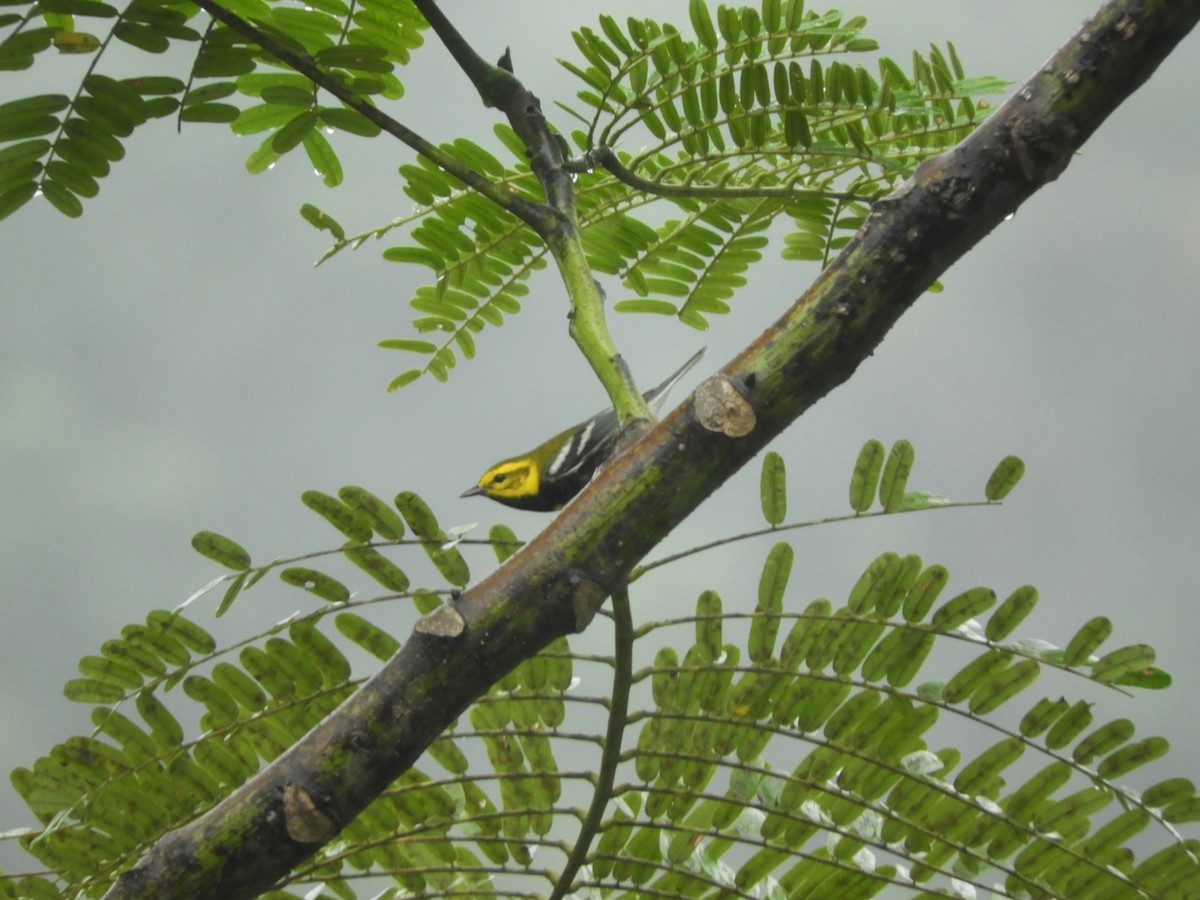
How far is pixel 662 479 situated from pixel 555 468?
1759 millimetres

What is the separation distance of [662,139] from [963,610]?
2.24 ft

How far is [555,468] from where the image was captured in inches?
101

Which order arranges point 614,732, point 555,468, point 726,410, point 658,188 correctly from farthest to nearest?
point 555,468 < point 658,188 < point 614,732 < point 726,410

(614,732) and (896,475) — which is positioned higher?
(896,475)

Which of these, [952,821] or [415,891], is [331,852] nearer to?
[415,891]

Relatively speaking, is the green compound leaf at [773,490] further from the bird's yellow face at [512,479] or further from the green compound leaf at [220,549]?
the bird's yellow face at [512,479]

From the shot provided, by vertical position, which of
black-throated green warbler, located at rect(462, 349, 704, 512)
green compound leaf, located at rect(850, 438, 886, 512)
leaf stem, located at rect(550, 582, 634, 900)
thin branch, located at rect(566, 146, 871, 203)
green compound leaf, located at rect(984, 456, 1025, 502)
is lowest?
leaf stem, located at rect(550, 582, 634, 900)

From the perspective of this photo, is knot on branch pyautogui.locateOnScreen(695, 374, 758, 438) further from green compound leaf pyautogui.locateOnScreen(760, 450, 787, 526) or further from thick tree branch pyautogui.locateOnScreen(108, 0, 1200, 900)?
green compound leaf pyautogui.locateOnScreen(760, 450, 787, 526)

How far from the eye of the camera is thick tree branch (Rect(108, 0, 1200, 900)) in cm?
77

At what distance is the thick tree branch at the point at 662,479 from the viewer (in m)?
0.77

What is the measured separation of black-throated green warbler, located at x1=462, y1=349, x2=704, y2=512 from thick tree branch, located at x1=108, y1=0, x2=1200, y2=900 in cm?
168

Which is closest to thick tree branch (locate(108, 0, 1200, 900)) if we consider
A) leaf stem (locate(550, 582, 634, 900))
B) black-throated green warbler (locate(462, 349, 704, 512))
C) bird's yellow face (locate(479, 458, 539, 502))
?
leaf stem (locate(550, 582, 634, 900))

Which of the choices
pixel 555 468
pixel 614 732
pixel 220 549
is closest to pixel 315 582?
pixel 220 549

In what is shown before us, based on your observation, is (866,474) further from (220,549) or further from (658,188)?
(220,549)
